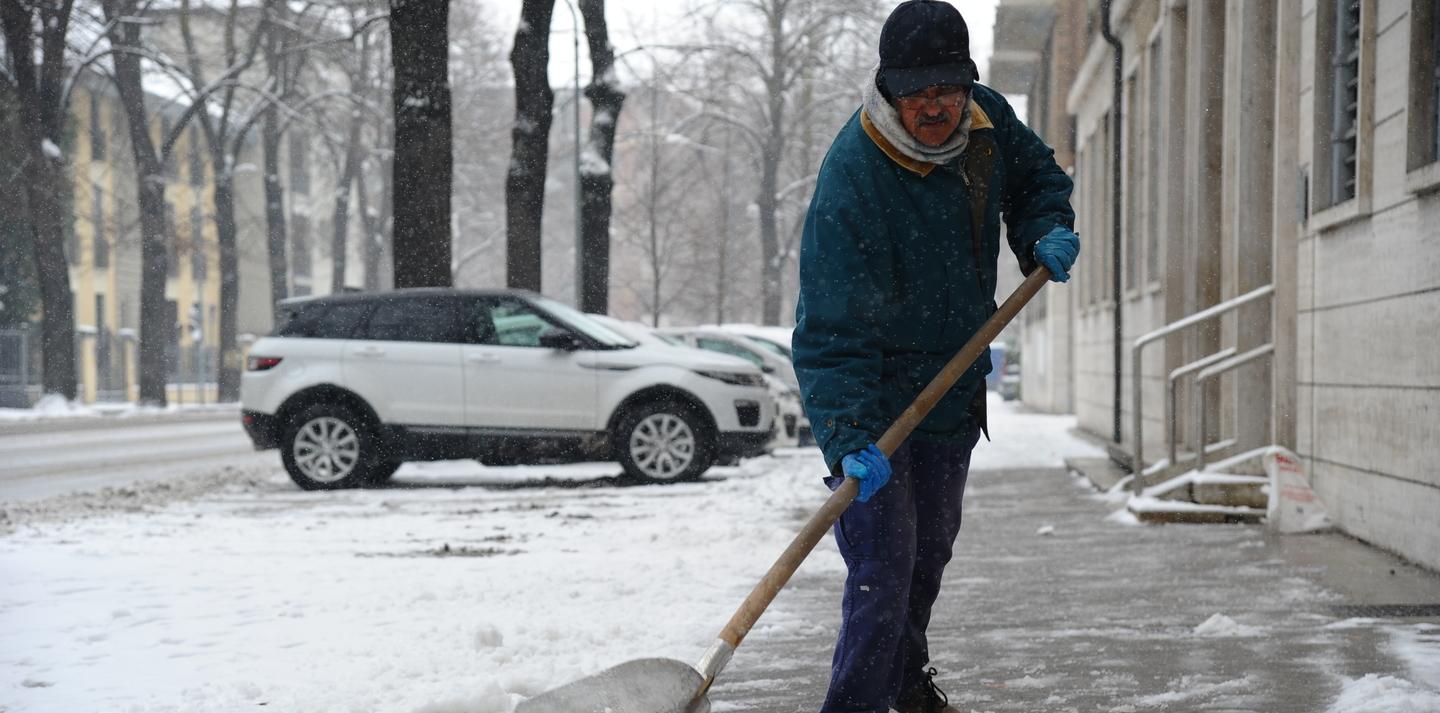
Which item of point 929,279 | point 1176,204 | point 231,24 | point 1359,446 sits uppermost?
point 231,24

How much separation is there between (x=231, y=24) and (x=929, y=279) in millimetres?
34830

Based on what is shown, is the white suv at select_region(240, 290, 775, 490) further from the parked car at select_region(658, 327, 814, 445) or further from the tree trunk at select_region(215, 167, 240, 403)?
the tree trunk at select_region(215, 167, 240, 403)

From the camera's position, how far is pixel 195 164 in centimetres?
4997

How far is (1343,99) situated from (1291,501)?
81.8 inches

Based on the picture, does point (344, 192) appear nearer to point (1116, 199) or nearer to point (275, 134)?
point (275, 134)

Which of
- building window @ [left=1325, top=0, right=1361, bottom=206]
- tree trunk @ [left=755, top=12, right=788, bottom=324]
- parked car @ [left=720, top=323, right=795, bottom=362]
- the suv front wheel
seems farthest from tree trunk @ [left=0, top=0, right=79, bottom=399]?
building window @ [left=1325, top=0, right=1361, bottom=206]

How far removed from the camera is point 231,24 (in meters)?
36.2

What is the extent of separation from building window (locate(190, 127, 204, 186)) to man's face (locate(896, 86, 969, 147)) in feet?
155

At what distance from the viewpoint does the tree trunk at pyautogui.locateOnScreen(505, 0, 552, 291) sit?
63.0 ft

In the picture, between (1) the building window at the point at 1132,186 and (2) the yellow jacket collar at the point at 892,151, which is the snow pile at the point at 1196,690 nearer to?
(2) the yellow jacket collar at the point at 892,151

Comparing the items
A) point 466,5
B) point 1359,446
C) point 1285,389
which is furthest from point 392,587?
point 466,5

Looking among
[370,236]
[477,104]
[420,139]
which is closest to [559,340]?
[420,139]

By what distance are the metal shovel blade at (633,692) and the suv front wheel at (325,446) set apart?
9.46m

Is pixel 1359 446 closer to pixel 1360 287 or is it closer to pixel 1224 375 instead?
pixel 1360 287
